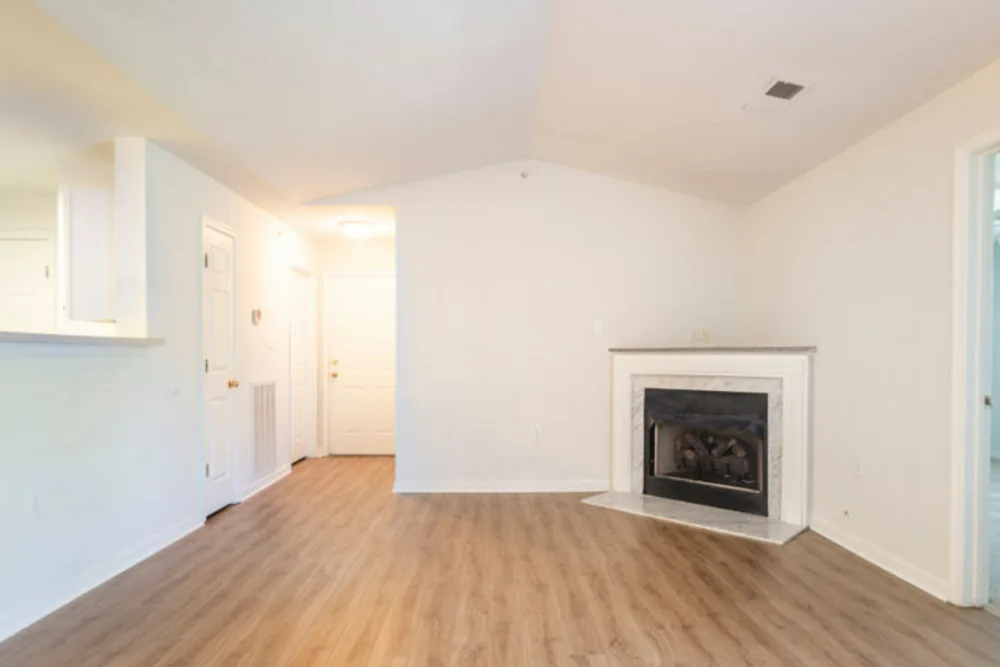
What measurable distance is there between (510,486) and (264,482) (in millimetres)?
2216

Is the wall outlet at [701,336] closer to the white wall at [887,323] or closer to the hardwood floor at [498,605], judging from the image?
the white wall at [887,323]

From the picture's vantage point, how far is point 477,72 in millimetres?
3043

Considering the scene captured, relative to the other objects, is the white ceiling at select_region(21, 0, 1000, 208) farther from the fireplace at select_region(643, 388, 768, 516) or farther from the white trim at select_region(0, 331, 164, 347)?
the fireplace at select_region(643, 388, 768, 516)

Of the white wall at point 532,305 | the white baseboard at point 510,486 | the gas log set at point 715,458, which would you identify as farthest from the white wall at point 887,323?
the white baseboard at point 510,486

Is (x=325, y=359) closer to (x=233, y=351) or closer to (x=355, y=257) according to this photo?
(x=355, y=257)

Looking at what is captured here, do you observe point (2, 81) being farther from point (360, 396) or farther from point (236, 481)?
point (360, 396)

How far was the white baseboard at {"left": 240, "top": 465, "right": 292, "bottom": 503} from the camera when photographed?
14.2ft

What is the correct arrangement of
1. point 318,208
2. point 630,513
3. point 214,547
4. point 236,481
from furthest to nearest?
point 318,208
point 236,481
point 630,513
point 214,547

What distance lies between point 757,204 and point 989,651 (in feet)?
11.0

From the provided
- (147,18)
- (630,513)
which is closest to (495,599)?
(630,513)

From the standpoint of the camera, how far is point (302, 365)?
576cm

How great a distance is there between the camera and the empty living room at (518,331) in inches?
90.1

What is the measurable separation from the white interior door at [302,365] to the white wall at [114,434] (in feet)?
3.97

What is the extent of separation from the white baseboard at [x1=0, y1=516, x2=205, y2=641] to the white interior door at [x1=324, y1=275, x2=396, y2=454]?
2.43m
